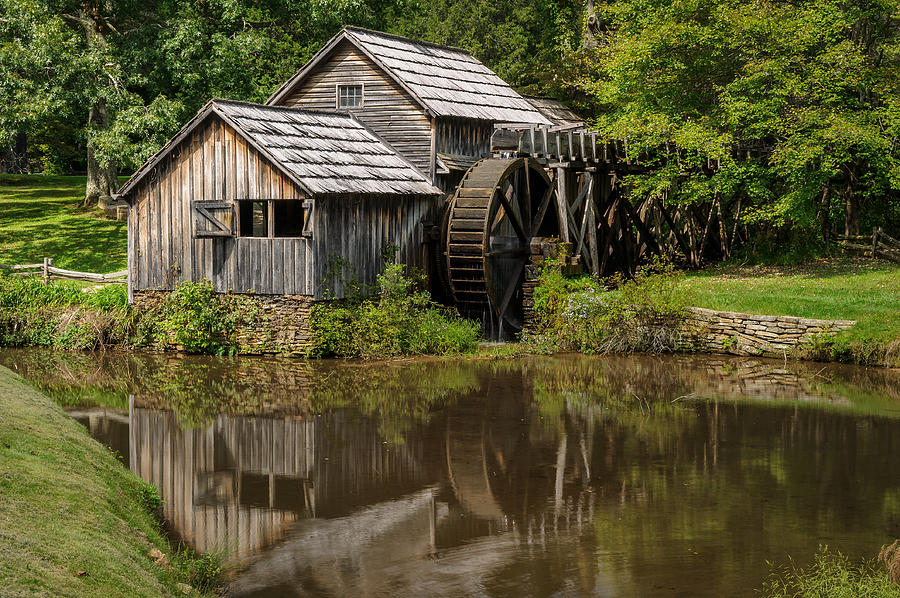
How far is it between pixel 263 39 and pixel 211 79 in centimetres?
206

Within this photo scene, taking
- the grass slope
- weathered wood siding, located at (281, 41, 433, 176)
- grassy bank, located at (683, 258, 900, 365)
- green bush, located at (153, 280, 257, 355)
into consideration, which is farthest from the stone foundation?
the grass slope

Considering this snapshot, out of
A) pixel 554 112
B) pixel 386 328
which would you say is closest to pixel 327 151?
pixel 386 328

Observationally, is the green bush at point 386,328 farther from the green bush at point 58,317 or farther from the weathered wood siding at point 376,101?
the green bush at point 58,317

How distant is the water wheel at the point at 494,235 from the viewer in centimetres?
2186

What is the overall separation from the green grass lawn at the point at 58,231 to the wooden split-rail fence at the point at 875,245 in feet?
67.0

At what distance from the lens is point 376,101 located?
963 inches

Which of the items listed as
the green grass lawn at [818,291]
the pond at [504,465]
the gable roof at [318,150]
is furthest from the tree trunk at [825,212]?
the gable roof at [318,150]

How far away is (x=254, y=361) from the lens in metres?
19.8

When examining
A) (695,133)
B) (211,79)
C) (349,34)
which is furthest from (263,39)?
(695,133)

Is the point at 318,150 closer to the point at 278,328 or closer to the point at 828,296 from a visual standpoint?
the point at 278,328

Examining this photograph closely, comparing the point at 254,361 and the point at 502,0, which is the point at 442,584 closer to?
the point at 254,361

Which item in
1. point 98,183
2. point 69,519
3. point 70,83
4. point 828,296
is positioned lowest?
point 69,519

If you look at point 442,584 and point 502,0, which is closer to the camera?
point 442,584

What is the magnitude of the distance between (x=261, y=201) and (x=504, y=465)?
10.4 m
